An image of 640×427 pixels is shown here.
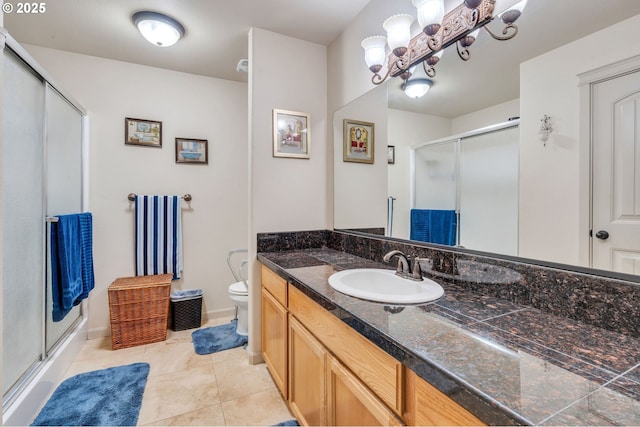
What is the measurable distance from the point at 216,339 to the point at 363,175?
1847 mm

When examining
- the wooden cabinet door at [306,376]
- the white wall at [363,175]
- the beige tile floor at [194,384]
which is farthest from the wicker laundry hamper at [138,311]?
the white wall at [363,175]

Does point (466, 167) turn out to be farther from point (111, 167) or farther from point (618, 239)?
point (111, 167)

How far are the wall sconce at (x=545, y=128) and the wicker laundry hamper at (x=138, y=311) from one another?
2629 millimetres

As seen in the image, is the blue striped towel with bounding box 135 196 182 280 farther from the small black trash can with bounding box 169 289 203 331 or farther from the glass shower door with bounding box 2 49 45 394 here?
the glass shower door with bounding box 2 49 45 394

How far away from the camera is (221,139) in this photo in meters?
2.91

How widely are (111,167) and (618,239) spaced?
127 inches

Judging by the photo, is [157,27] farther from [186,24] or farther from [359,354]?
[359,354]

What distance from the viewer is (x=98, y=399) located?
168 centimetres

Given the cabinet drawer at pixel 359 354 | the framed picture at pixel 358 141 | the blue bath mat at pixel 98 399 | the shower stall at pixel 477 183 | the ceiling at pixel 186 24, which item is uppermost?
the ceiling at pixel 186 24

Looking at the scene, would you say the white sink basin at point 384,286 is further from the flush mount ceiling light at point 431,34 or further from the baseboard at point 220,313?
the baseboard at point 220,313

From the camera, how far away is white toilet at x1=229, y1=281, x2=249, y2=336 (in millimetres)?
2402

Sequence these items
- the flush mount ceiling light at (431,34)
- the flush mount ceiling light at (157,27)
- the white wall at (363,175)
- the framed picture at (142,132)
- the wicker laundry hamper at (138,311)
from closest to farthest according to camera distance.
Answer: the flush mount ceiling light at (431,34) < the white wall at (363,175) < the flush mount ceiling light at (157,27) < the wicker laundry hamper at (138,311) < the framed picture at (142,132)

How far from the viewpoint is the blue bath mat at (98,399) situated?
1.52 m

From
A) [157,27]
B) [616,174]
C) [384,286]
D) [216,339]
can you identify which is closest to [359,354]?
[384,286]
